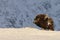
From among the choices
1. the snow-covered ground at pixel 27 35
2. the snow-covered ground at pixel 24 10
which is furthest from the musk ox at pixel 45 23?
the snow-covered ground at pixel 24 10

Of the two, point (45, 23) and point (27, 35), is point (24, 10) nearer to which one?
point (45, 23)

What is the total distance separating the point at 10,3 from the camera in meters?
1.69

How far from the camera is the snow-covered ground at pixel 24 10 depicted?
1.56 meters

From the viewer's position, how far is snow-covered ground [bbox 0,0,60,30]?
1557 millimetres

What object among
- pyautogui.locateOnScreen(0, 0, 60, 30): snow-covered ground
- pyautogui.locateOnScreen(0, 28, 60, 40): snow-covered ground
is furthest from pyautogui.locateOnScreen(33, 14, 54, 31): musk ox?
pyautogui.locateOnScreen(0, 0, 60, 30): snow-covered ground

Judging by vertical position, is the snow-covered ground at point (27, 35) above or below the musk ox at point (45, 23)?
above

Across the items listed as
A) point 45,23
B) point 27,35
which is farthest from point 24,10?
point 27,35

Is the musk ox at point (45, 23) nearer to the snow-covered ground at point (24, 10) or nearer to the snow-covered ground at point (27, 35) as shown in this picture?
the snow-covered ground at point (27, 35)

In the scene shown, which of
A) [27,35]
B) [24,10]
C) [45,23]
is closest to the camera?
[27,35]

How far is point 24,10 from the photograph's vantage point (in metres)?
1.64

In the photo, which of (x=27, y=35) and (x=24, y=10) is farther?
(x=24, y=10)

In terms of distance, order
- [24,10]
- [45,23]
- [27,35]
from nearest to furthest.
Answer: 1. [27,35]
2. [45,23]
3. [24,10]

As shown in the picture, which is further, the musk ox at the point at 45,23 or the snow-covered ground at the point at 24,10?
the snow-covered ground at the point at 24,10

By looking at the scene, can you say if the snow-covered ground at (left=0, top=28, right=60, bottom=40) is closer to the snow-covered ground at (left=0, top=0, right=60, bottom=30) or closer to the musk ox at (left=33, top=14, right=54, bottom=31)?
the musk ox at (left=33, top=14, right=54, bottom=31)
